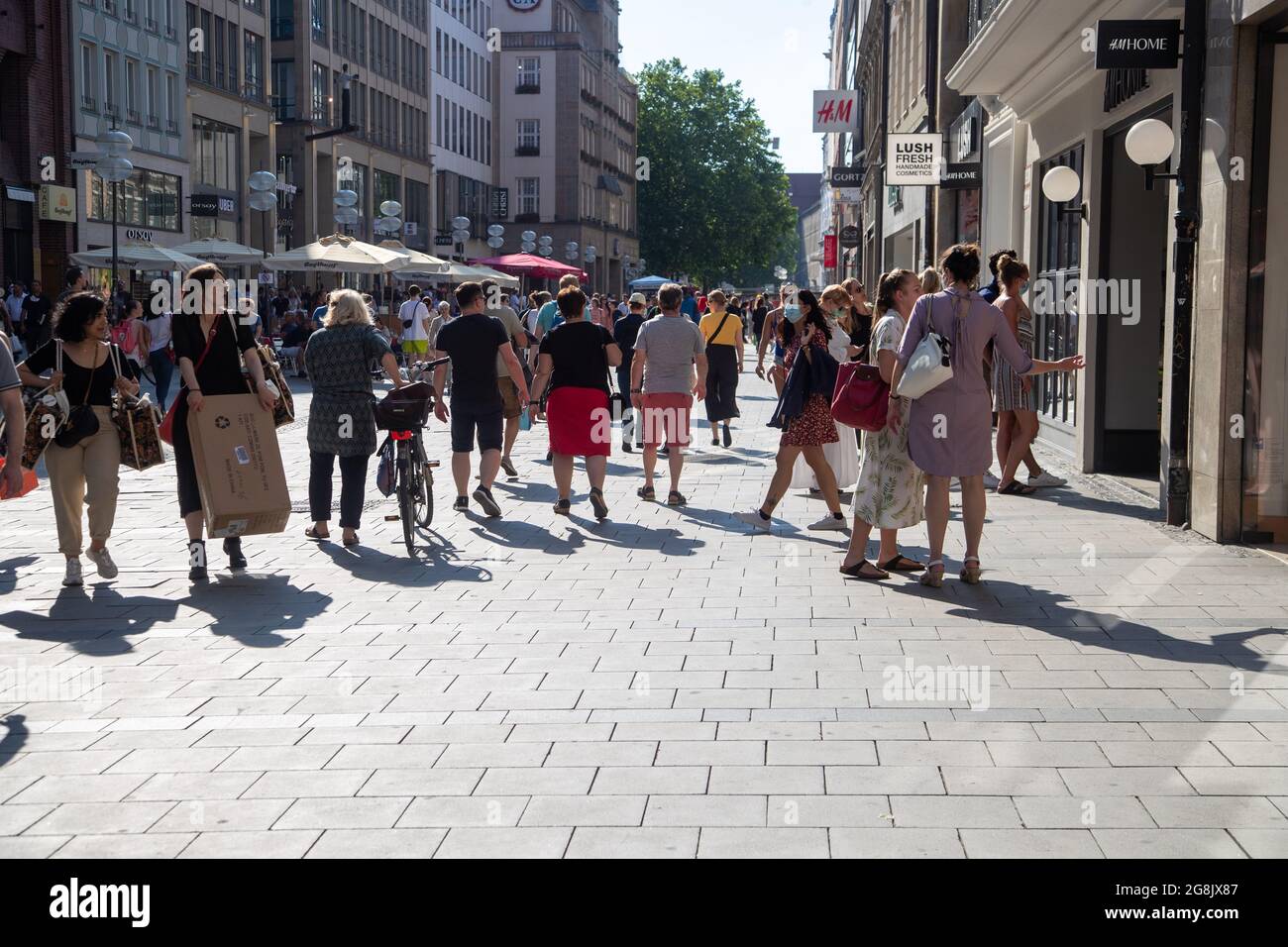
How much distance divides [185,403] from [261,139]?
44393mm

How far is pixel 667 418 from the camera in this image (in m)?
13.4

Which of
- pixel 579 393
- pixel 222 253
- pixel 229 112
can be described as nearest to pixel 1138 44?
pixel 579 393

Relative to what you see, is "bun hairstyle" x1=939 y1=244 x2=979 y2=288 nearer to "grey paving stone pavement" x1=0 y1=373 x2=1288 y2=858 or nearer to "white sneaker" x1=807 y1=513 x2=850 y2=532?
"grey paving stone pavement" x1=0 y1=373 x2=1288 y2=858

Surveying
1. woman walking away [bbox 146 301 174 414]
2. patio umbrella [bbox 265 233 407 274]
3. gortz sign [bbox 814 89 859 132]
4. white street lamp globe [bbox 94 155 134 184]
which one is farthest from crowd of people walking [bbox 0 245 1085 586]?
gortz sign [bbox 814 89 859 132]

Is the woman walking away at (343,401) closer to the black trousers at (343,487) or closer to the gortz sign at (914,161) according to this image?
the black trousers at (343,487)

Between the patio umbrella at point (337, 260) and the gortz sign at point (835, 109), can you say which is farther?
the gortz sign at point (835, 109)

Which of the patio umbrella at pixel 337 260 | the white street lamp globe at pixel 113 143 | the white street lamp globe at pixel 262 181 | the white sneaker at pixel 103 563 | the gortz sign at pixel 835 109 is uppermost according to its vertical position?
the gortz sign at pixel 835 109

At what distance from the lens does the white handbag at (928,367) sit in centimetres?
866

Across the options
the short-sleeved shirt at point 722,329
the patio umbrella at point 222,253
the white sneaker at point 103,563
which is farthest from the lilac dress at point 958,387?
the patio umbrella at point 222,253

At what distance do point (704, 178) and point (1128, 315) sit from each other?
9715cm

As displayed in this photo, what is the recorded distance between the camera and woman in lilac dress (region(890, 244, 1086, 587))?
28.9 feet

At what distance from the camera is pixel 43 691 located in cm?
666

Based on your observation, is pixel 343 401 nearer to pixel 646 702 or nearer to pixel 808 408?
pixel 808 408

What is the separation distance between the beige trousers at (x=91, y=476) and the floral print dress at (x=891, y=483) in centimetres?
426
